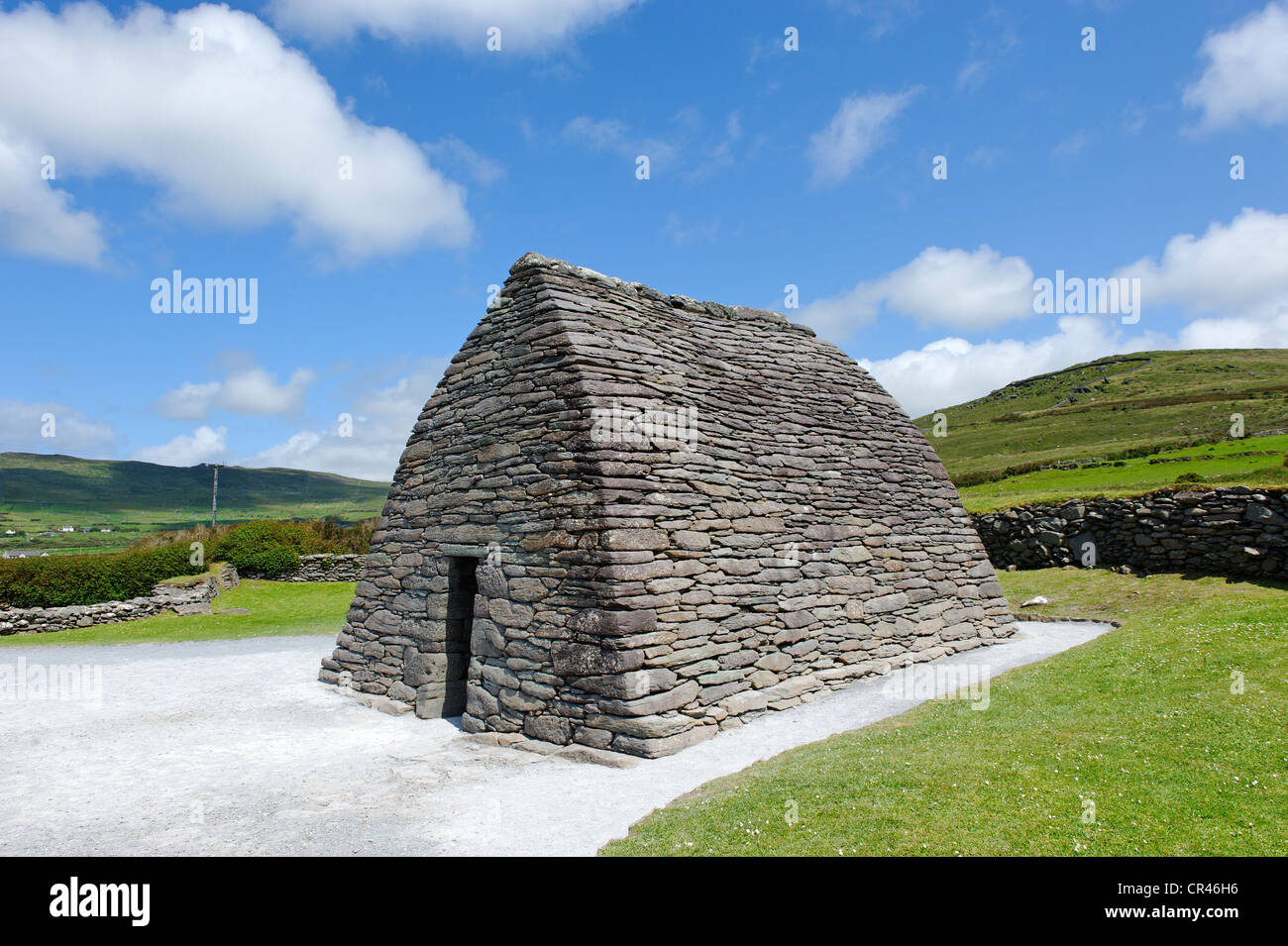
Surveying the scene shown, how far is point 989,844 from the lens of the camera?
191 inches

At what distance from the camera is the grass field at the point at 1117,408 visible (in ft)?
187

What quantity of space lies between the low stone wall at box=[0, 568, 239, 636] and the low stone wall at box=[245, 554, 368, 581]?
3.50 meters

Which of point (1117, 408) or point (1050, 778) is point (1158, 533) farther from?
point (1117, 408)

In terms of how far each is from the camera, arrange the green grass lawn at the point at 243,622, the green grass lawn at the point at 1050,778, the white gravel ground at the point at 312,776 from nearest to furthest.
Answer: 1. the green grass lawn at the point at 1050,778
2. the white gravel ground at the point at 312,776
3. the green grass lawn at the point at 243,622

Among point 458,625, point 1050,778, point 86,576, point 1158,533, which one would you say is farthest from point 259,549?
point 1158,533

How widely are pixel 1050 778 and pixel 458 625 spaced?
8.32 m

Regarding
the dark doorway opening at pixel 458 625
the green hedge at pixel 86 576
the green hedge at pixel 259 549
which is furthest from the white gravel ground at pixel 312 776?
the green hedge at pixel 259 549

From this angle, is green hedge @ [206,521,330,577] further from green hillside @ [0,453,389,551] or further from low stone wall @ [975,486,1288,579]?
green hillside @ [0,453,389,551]

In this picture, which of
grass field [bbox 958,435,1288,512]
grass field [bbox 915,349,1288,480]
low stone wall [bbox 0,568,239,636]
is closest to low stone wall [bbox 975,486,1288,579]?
grass field [bbox 958,435,1288,512]

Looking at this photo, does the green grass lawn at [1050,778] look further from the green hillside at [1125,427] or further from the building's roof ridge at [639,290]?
the green hillside at [1125,427]

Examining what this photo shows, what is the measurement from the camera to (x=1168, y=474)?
22672mm

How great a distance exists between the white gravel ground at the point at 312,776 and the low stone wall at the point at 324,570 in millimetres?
16180

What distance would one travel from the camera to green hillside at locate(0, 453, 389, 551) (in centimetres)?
10381
